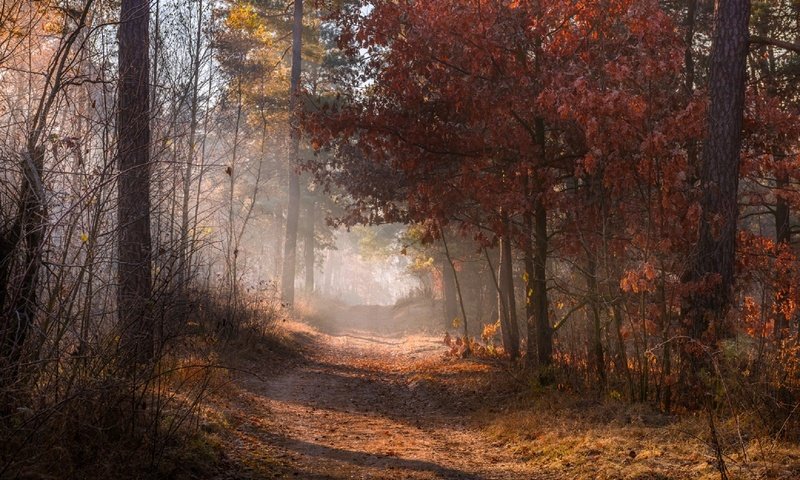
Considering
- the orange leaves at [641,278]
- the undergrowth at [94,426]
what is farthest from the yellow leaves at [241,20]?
the orange leaves at [641,278]

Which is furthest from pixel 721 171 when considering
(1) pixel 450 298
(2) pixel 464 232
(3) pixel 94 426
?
(1) pixel 450 298

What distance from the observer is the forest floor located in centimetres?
618

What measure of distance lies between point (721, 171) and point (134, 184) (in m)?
7.23

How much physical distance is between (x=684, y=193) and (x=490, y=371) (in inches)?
201

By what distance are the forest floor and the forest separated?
5 centimetres

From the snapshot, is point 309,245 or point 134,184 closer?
point 134,184

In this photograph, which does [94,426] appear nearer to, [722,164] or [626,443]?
[626,443]

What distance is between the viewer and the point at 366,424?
930 centimetres

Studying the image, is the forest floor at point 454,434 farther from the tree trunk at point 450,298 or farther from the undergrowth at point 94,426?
the tree trunk at point 450,298

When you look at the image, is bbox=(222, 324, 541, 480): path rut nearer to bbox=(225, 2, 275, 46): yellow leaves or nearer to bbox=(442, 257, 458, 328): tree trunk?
bbox=(225, 2, 275, 46): yellow leaves

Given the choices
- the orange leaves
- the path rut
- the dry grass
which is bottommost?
the path rut

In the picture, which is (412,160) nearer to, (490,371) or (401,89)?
(401,89)

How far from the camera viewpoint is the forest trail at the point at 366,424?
6.72m

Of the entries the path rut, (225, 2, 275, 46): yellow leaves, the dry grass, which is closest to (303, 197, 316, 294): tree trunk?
(225, 2, 275, 46): yellow leaves
